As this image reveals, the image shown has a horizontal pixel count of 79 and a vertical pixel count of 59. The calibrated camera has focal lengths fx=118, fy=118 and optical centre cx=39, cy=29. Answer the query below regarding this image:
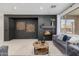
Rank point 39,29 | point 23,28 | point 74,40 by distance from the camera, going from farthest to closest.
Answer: point 39,29
point 23,28
point 74,40

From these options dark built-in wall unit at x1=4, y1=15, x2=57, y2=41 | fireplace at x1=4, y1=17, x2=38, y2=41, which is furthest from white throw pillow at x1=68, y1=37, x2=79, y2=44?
fireplace at x1=4, y1=17, x2=38, y2=41

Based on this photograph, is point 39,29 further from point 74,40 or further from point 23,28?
point 74,40

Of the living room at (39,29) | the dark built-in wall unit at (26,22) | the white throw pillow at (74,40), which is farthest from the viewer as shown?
the dark built-in wall unit at (26,22)

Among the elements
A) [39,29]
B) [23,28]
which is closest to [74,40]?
[39,29]

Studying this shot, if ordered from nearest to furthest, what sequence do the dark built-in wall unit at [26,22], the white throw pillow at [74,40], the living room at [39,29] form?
the white throw pillow at [74,40]
the living room at [39,29]
the dark built-in wall unit at [26,22]

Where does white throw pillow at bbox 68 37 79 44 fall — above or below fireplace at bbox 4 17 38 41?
below

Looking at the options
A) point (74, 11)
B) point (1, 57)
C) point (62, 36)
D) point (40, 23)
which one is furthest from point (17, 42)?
point (74, 11)

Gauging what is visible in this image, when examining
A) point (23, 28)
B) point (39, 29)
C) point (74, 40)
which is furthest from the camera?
point (39, 29)

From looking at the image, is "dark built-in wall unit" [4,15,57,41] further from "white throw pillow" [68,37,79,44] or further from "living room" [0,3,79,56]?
"white throw pillow" [68,37,79,44]

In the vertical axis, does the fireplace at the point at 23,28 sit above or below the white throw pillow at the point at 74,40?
above

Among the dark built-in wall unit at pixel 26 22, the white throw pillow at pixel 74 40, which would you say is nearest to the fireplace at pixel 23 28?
the dark built-in wall unit at pixel 26 22

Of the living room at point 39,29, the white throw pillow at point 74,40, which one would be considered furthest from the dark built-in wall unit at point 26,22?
the white throw pillow at point 74,40

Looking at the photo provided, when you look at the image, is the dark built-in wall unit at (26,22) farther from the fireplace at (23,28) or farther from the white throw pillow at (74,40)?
the white throw pillow at (74,40)

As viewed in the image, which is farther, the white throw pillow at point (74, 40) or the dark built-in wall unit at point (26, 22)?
the dark built-in wall unit at point (26, 22)
